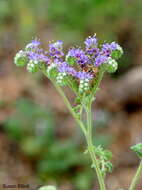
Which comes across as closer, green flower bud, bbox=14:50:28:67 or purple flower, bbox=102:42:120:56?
purple flower, bbox=102:42:120:56

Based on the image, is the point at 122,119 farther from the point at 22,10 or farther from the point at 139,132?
the point at 22,10

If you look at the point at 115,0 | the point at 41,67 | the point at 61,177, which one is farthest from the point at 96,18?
the point at 41,67

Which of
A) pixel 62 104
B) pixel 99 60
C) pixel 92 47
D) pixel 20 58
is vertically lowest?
pixel 99 60

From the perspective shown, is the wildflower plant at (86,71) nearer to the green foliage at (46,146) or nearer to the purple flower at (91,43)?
the purple flower at (91,43)

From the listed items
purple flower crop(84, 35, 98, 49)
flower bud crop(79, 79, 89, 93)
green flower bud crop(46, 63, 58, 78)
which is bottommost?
flower bud crop(79, 79, 89, 93)

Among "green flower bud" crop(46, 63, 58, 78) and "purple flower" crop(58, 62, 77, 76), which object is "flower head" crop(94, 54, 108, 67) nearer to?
"purple flower" crop(58, 62, 77, 76)

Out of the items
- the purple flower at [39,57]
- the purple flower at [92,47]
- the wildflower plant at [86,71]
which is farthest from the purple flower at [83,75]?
the purple flower at [39,57]

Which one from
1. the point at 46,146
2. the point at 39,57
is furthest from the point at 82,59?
the point at 46,146

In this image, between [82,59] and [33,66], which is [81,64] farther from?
[33,66]

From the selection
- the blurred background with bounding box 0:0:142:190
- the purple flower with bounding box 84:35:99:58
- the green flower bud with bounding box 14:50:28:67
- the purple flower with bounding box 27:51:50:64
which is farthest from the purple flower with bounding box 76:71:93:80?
the blurred background with bounding box 0:0:142:190
